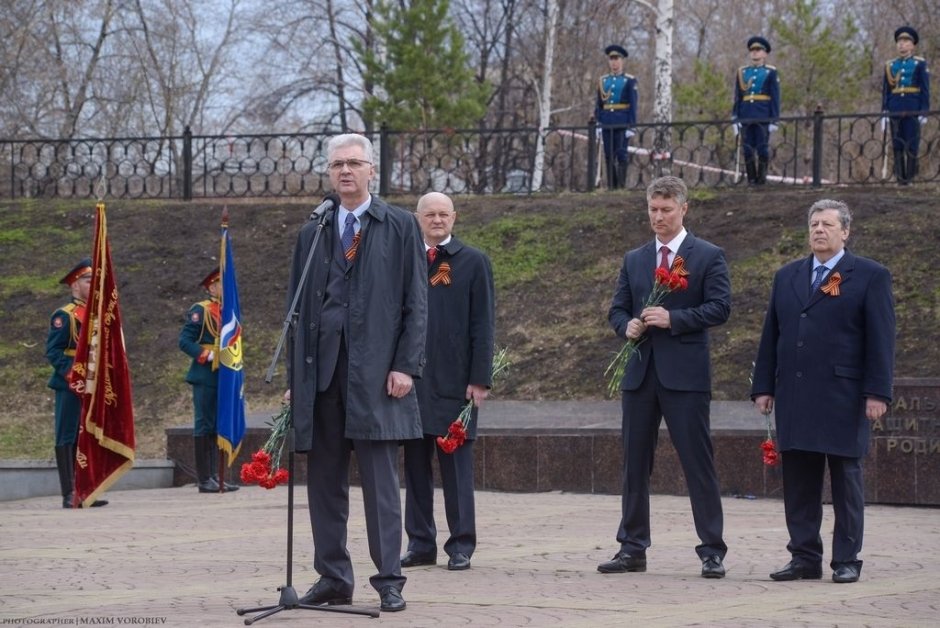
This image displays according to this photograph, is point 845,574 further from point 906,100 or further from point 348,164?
point 906,100

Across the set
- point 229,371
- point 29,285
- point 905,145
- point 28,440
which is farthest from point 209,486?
point 905,145

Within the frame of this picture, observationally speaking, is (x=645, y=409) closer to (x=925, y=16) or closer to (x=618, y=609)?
(x=618, y=609)

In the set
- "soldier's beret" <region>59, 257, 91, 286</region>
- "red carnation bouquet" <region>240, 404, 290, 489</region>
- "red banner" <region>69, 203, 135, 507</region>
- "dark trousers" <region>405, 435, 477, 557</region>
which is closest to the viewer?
"red carnation bouquet" <region>240, 404, 290, 489</region>

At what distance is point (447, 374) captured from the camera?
7.65 m

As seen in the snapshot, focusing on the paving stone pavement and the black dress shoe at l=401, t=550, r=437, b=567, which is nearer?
the paving stone pavement

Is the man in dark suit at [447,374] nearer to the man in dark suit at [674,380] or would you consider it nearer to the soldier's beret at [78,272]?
the man in dark suit at [674,380]

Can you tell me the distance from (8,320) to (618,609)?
13.3 meters

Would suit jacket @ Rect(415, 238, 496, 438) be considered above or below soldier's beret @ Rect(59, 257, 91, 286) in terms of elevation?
below

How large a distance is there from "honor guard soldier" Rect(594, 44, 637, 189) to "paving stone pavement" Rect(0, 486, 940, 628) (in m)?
8.96

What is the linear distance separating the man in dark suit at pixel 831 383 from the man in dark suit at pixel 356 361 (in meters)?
2.10

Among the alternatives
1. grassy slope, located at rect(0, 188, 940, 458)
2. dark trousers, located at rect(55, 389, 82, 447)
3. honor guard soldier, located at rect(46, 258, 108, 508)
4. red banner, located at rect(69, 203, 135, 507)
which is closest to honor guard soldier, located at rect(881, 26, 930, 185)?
grassy slope, located at rect(0, 188, 940, 458)

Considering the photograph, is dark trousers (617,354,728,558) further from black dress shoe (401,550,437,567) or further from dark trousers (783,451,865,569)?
black dress shoe (401,550,437,567)

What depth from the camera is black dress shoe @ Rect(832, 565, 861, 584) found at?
696cm

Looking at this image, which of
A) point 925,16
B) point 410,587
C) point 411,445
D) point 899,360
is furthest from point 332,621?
point 925,16
